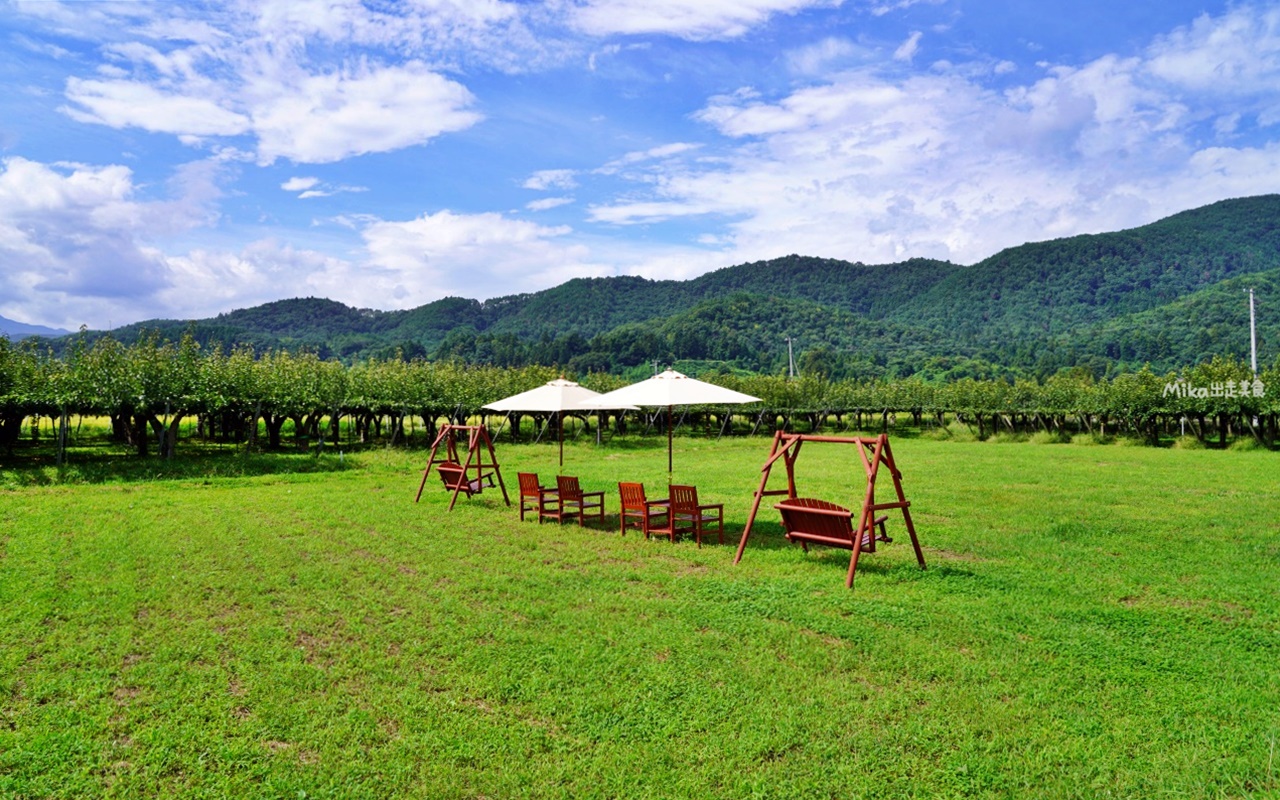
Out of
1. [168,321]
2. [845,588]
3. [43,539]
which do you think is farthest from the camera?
[168,321]

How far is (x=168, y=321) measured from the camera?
120 metres

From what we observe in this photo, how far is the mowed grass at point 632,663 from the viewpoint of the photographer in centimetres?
421

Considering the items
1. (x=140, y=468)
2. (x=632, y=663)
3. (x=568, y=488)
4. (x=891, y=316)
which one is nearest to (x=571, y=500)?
(x=568, y=488)

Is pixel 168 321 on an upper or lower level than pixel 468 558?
upper

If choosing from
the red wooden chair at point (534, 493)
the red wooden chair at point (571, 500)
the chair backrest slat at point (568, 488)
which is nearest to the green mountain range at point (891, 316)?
the red wooden chair at point (534, 493)

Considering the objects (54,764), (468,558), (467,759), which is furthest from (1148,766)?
(468,558)

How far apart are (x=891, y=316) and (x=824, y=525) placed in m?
146

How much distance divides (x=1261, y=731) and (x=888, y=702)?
2207 mm

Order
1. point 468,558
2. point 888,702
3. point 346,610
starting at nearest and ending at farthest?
point 888,702 < point 346,610 < point 468,558

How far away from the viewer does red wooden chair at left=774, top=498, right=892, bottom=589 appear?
27.2 feet

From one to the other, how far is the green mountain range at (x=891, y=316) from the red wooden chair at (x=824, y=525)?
268 feet

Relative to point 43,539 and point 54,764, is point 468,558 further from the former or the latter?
point 43,539

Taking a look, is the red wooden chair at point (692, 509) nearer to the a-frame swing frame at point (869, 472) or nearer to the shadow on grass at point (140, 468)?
the a-frame swing frame at point (869, 472)

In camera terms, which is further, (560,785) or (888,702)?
(888,702)
